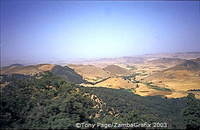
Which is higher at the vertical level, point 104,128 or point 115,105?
point 104,128

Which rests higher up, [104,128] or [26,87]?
[26,87]

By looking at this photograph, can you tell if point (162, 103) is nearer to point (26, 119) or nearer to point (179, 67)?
point (26, 119)

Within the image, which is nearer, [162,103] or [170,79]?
[162,103]

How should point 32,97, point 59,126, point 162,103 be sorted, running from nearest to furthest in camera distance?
point 59,126 → point 32,97 → point 162,103

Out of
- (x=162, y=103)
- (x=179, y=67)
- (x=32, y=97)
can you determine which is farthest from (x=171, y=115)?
(x=179, y=67)

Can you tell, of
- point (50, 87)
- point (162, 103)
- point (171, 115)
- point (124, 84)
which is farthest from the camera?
point (124, 84)

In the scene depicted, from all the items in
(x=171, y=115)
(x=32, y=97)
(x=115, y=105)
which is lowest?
(x=171, y=115)

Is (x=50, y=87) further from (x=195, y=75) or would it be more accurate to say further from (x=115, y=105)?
(x=195, y=75)

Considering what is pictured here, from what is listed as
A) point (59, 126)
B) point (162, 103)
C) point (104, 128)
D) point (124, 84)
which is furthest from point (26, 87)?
point (124, 84)

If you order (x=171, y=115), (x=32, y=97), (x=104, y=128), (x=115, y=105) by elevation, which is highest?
(x=32, y=97)
